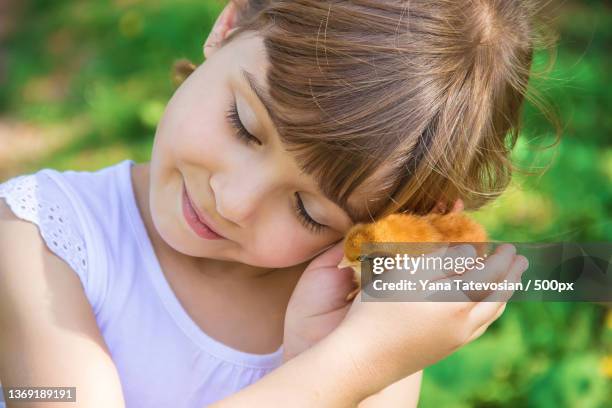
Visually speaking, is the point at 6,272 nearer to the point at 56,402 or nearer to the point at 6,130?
the point at 56,402

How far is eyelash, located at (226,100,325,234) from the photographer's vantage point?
1351 millimetres

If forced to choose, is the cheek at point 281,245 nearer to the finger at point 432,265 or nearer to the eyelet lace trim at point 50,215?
the finger at point 432,265

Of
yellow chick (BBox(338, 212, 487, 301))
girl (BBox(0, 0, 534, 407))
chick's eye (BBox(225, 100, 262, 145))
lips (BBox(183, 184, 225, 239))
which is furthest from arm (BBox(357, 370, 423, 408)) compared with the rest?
chick's eye (BBox(225, 100, 262, 145))

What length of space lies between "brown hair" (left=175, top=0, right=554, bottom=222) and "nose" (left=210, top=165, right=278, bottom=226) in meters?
0.07

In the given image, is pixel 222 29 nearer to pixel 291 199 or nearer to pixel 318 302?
pixel 291 199

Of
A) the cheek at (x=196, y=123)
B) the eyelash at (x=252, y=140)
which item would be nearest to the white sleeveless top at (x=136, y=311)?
the cheek at (x=196, y=123)

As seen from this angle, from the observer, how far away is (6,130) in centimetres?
332

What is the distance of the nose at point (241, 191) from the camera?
4.35 ft

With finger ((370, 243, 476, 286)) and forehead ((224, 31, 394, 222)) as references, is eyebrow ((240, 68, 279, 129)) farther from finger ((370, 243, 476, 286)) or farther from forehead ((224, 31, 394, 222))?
finger ((370, 243, 476, 286))

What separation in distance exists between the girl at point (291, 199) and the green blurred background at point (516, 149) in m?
0.49

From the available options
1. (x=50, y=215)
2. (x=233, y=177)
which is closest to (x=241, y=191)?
(x=233, y=177)

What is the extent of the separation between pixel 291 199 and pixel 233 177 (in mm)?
105

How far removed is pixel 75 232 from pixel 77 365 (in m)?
0.29

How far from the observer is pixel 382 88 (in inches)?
51.8
